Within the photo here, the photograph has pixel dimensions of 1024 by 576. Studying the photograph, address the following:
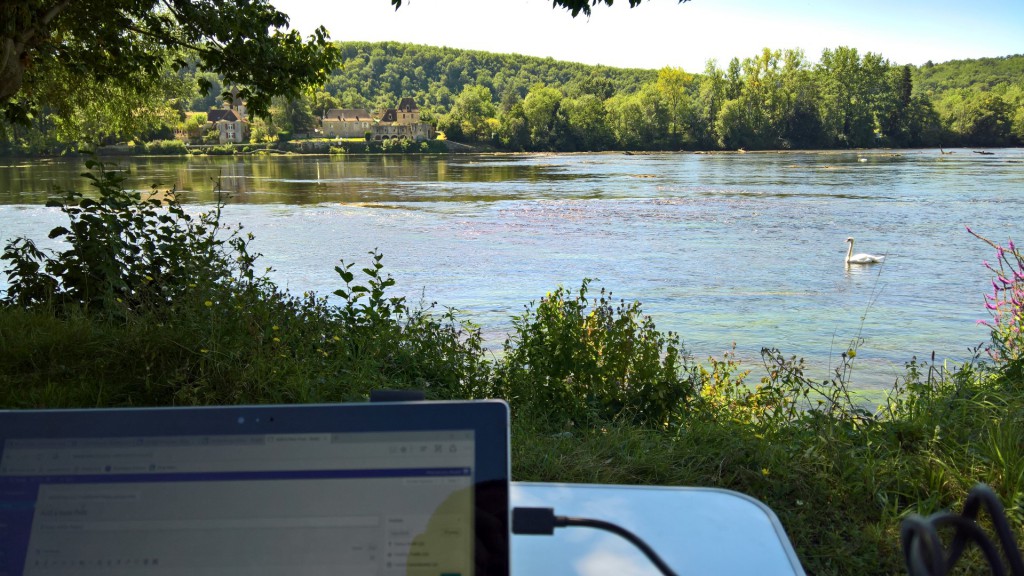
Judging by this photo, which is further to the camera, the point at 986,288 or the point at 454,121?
the point at 454,121

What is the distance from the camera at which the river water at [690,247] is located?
9703mm

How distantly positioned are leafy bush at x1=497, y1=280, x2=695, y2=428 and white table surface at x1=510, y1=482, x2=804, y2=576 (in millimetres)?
2972

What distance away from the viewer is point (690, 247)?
1639cm

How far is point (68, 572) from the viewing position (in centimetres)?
82

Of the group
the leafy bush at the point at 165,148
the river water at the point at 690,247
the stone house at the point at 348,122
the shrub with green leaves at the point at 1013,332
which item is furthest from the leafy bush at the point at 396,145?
the shrub with green leaves at the point at 1013,332

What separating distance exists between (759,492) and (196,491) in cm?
264

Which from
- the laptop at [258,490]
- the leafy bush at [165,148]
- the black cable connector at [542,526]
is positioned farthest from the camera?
the leafy bush at [165,148]

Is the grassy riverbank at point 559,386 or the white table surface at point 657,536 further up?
the white table surface at point 657,536

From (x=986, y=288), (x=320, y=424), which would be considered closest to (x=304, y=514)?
(x=320, y=424)

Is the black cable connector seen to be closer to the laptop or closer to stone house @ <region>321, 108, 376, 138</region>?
the laptop

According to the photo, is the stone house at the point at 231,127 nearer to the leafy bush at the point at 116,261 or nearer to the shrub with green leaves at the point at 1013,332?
the leafy bush at the point at 116,261

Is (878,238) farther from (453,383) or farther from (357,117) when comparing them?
(357,117)

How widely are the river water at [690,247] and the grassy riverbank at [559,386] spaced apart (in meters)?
0.76

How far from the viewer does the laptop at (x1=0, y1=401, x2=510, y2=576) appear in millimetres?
823
